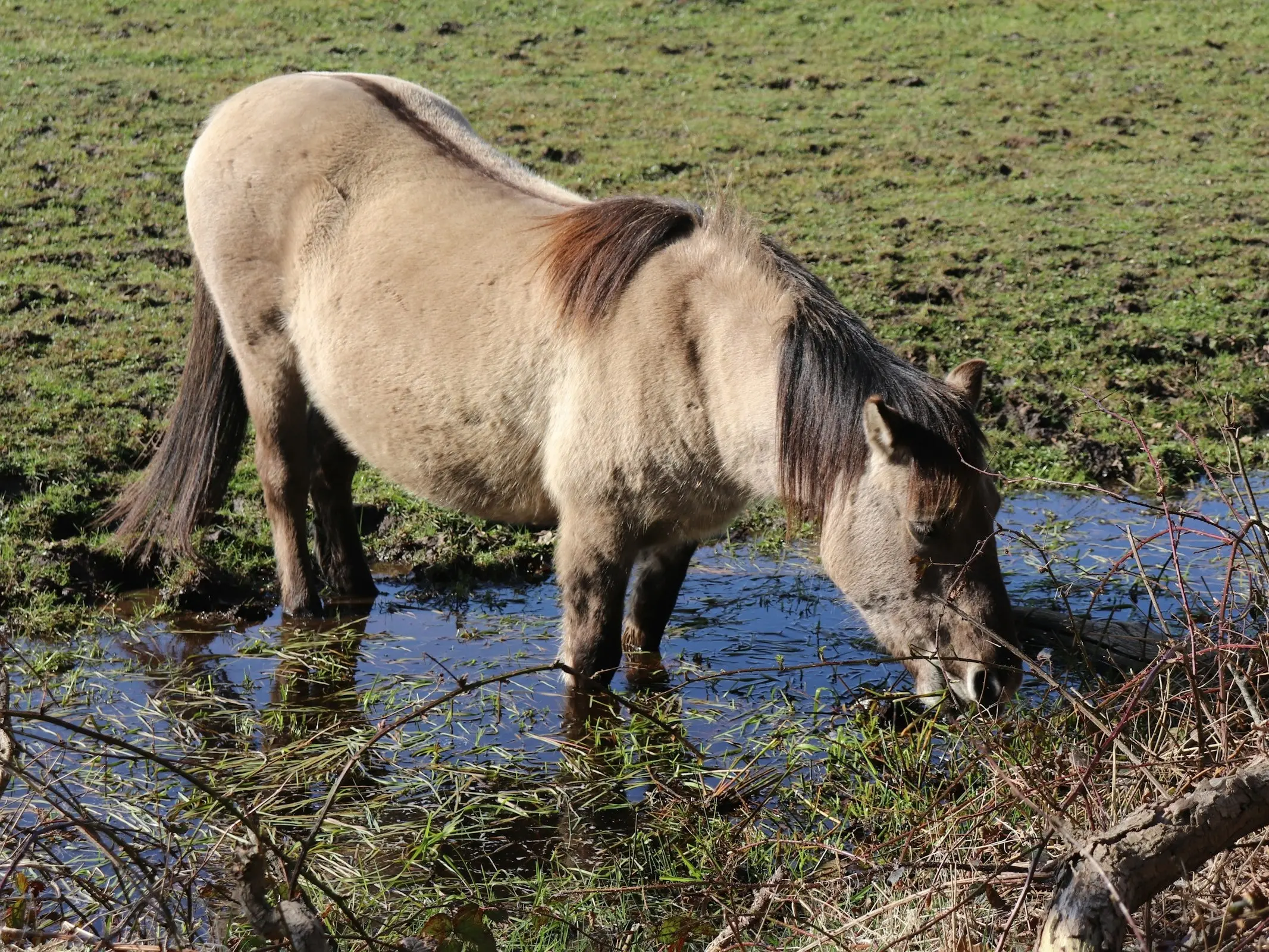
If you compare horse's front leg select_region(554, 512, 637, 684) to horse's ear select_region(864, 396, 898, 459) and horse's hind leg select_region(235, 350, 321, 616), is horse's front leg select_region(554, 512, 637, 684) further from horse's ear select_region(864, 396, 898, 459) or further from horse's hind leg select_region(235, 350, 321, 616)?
horse's hind leg select_region(235, 350, 321, 616)

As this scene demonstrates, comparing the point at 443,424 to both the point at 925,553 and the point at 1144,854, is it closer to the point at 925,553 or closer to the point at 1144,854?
the point at 925,553

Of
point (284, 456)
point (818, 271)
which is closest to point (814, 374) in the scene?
point (284, 456)

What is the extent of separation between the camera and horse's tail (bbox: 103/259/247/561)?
4.75 meters

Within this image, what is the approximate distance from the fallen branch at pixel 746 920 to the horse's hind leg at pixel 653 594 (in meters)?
1.81

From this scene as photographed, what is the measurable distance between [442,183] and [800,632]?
1997 millimetres

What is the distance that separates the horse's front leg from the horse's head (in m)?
0.68

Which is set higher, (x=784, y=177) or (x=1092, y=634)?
(x=784, y=177)

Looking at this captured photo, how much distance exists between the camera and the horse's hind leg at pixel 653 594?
4195 millimetres

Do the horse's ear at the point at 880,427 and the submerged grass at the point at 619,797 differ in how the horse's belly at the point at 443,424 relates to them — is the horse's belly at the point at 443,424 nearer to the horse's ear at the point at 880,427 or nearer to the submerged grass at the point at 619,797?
the submerged grass at the point at 619,797

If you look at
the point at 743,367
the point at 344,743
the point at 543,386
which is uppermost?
the point at 743,367

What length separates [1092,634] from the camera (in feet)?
14.0

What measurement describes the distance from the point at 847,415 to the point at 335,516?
227 centimetres

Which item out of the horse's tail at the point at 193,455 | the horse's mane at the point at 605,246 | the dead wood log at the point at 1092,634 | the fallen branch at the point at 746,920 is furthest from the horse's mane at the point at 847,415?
the horse's tail at the point at 193,455

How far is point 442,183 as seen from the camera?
14.3 feet
